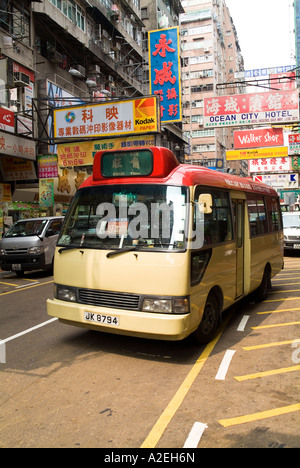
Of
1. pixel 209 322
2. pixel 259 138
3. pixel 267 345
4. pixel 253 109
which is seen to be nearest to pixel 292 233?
pixel 253 109

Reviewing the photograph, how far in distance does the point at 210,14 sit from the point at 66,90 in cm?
5682

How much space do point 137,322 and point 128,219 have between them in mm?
1267

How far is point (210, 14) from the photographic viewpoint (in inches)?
2630

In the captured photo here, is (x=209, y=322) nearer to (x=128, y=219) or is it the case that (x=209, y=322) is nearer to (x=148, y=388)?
(x=148, y=388)

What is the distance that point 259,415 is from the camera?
3287mm

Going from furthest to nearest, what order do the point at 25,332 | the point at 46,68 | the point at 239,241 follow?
1. the point at 46,68
2. the point at 239,241
3. the point at 25,332

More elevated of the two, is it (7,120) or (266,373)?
(7,120)

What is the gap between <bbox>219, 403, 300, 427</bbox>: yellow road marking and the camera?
3168 millimetres

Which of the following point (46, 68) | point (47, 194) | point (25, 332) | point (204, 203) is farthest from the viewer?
point (46, 68)

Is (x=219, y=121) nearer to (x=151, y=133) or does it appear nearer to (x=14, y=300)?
(x=151, y=133)
